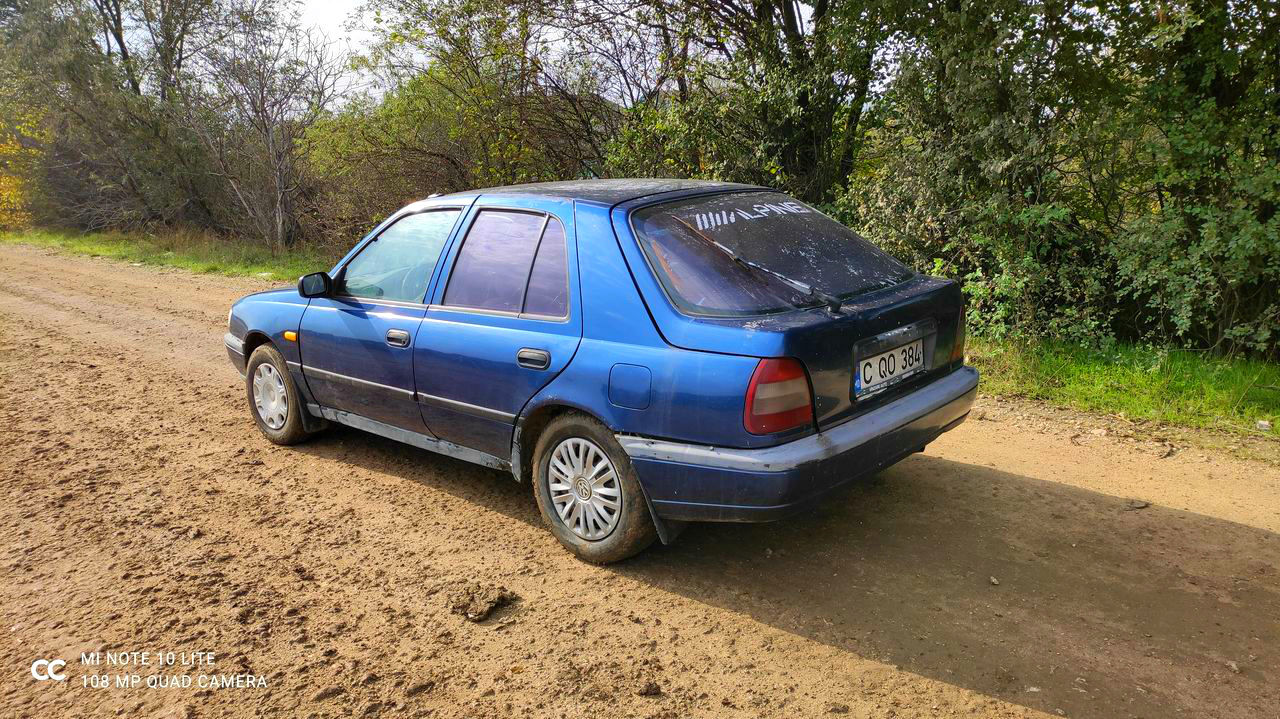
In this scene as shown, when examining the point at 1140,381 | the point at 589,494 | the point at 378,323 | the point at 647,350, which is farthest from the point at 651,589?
the point at 1140,381

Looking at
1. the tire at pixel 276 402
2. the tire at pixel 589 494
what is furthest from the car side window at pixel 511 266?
the tire at pixel 276 402

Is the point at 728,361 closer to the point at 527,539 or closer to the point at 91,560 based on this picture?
the point at 527,539

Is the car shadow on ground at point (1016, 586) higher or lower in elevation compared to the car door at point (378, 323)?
lower

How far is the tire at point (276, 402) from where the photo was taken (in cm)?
518

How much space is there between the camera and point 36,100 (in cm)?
2133

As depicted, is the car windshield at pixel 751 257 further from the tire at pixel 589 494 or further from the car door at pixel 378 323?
the car door at pixel 378 323

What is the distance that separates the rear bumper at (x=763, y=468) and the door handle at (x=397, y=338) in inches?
59.8

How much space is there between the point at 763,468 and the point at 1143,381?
13.9ft

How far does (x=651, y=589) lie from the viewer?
3.46 m

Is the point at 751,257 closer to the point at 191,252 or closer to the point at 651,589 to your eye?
the point at 651,589

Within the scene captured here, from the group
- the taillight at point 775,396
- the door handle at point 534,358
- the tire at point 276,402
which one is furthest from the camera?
the tire at point 276,402

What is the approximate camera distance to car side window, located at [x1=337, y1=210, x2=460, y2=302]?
14.3 feet

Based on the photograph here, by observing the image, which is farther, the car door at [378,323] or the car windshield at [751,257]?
the car door at [378,323]

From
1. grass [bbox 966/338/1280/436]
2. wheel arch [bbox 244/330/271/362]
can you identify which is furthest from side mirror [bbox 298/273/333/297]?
grass [bbox 966/338/1280/436]
